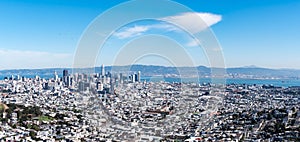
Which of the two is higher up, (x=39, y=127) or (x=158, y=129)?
(x=158, y=129)

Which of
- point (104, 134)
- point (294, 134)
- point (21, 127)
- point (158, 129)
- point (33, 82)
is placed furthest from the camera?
point (33, 82)

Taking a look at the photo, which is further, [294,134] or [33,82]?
[33,82]

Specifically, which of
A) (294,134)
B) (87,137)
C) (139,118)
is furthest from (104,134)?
(294,134)

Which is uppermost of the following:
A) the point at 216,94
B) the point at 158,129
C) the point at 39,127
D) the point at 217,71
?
the point at 217,71

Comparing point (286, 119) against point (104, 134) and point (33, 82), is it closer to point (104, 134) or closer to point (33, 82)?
point (104, 134)

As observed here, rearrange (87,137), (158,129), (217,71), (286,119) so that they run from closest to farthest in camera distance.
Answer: (217,71), (158,129), (87,137), (286,119)

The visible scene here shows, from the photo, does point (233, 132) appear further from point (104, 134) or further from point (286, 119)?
point (104, 134)
